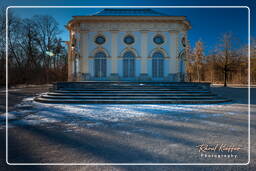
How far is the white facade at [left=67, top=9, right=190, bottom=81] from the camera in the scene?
1558cm

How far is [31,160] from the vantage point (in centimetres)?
260

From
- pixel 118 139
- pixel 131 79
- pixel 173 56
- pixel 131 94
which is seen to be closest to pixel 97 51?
pixel 131 79

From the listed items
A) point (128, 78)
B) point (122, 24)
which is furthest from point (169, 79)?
point (122, 24)

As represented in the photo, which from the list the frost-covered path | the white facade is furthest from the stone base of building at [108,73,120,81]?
the frost-covered path

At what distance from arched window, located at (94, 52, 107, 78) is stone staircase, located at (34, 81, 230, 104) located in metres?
4.52

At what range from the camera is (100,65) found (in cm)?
1585

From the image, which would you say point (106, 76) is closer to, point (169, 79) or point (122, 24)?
point (122, 24)

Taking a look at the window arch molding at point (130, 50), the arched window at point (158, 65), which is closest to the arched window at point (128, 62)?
the window arch molding at point (130, 50)

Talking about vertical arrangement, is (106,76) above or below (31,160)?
above

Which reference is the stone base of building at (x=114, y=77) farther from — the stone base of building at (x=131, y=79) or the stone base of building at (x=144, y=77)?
the stone base of building at (x=144, y=77)

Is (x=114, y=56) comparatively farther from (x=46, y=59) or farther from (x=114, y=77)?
(x=46, y=59)

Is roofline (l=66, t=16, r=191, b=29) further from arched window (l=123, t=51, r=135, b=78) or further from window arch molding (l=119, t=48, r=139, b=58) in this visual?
arched window (l=123, t=51, r=135, b=78)

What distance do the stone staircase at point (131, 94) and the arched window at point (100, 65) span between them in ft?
14.8

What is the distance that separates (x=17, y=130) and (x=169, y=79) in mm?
14408
